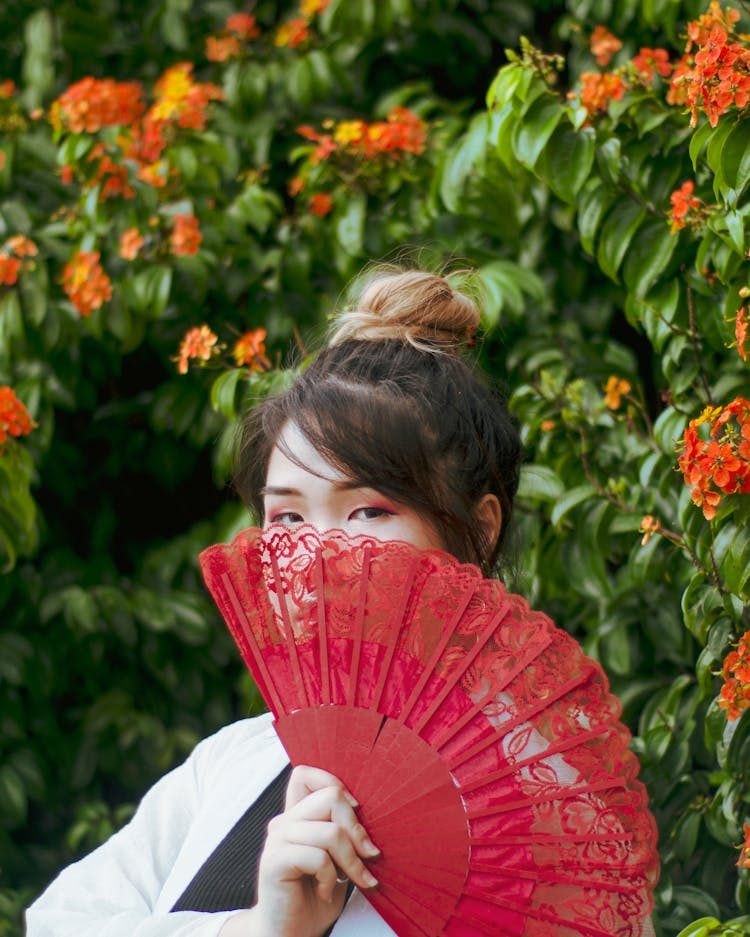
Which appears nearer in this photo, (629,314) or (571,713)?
(571,713)

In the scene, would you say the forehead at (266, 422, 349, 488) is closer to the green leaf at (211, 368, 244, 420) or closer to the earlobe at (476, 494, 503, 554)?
the earlobe at (476, 494, 503, 554)

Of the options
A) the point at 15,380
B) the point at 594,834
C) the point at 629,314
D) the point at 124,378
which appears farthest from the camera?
the point at 124,378

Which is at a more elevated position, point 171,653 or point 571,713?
point 571,713

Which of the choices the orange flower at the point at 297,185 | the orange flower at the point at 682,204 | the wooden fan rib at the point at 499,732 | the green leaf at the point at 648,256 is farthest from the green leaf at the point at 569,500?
the orange flower at the point at 297,185

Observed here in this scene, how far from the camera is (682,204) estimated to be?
163 centimetres

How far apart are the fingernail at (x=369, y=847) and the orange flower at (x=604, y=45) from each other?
146 cm

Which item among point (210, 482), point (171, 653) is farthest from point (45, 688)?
point (210, 482)

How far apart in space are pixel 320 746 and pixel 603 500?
2.67 feet

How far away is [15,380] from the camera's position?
226cm

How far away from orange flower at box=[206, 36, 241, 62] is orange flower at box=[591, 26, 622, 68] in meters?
0.74

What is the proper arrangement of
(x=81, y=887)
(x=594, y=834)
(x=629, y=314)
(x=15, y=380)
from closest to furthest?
1. (x=594, y=834)
2. (x=81, y=887)
3. (x=629, y=314)
4. (x=15, y=380)

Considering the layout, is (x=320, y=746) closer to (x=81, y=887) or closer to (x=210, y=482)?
(x=81, y=887)

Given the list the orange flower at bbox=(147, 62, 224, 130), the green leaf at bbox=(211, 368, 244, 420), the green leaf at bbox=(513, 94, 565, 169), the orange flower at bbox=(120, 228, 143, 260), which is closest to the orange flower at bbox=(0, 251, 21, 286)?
the orange flower at bbox=(120, 228, 143, 260)

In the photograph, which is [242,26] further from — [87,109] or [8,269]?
[8,269]
